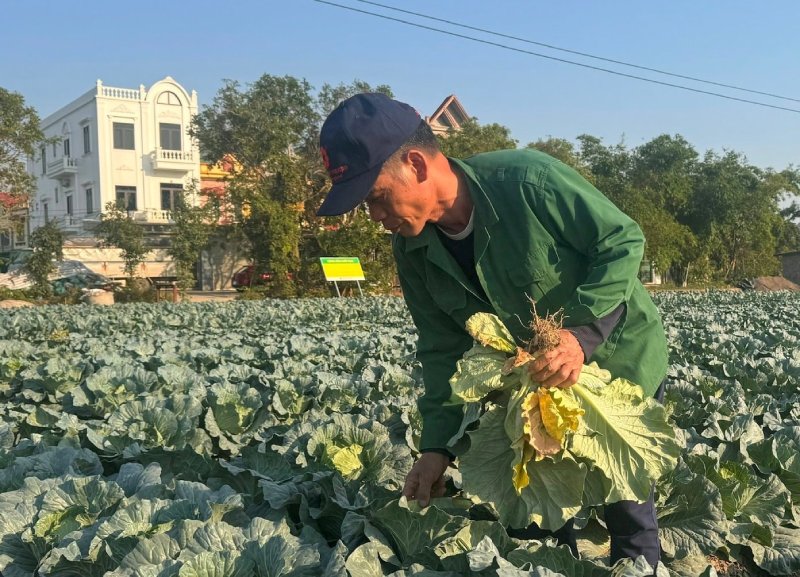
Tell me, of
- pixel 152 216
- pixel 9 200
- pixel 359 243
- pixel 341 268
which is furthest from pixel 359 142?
pixel 152 216

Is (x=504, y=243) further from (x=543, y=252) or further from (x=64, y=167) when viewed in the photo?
(x=64, y=167)

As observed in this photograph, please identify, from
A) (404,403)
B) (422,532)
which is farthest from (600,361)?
(404,403)

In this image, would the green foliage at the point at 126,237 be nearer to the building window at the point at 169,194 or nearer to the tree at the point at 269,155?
the tree at the point at 269,155

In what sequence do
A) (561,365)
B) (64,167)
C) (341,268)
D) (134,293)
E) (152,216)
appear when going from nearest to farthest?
(561,365) < (341,268) < (134,293) < (152,216) < (64,167)

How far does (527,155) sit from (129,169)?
1622 inches

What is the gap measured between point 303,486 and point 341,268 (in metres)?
20.6

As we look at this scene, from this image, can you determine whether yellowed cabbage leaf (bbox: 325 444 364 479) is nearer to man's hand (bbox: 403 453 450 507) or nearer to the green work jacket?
man's hand (bbox: 403 453 450 507)

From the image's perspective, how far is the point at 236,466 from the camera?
118 inches

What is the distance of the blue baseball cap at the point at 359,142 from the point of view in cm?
197

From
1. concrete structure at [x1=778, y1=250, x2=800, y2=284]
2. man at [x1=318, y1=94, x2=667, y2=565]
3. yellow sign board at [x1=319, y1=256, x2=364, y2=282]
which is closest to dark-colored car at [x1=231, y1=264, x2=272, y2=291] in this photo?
yellow sign board at [x1=319, y1=256, x2=364, y2=282]

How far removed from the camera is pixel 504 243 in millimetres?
2188

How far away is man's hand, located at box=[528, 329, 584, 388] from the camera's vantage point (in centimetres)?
176

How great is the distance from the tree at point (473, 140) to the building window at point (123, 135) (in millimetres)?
18481

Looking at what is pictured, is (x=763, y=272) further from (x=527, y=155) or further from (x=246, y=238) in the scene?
(x=527, y=155)
